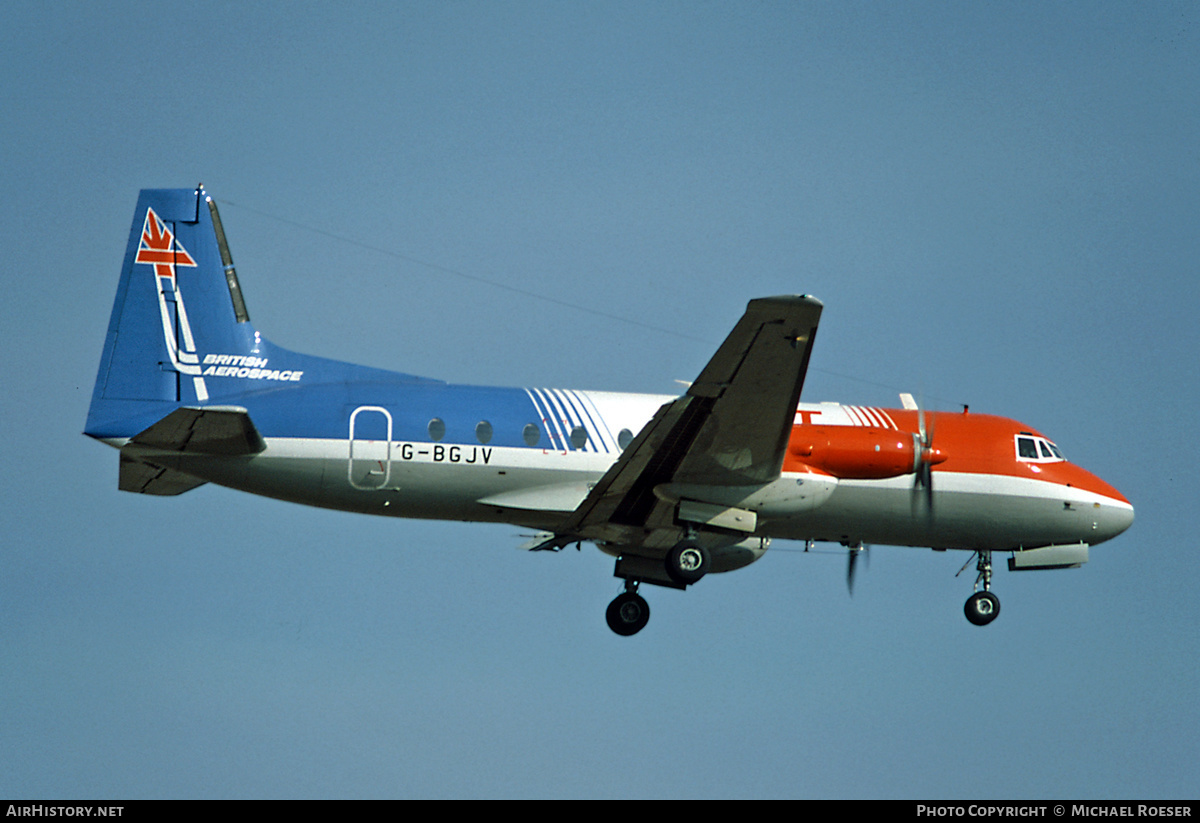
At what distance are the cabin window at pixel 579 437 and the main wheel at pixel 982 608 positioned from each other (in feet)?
29.3

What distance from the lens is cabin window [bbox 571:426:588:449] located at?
25125 millimetres

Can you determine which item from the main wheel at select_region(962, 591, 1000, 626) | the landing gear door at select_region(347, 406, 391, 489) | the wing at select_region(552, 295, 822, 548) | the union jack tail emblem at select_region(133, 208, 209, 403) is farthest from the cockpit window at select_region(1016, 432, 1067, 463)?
the union jack tail emblem at select_region(133, 208, 209, 403)

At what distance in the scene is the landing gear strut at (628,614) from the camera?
2814 cm

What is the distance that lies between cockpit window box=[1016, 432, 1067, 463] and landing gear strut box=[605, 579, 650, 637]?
8.15 m

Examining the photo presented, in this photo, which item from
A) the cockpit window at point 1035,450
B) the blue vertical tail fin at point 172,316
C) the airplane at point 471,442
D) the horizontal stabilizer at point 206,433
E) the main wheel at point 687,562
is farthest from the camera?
the cockpit window at point 1035,450

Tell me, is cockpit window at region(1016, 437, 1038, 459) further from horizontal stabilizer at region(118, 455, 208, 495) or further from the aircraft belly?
horizontal stabilizer at region(118, 455, 208, 495)

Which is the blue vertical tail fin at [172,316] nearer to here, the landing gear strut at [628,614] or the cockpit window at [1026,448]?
the landing gear strut at [628,614]

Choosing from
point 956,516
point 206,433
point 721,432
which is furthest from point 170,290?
point 956,516

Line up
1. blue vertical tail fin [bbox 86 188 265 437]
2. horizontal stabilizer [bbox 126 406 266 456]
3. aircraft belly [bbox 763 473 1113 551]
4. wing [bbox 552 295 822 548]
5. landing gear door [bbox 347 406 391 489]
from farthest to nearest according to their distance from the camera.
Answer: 1. aircraft belly [bbox 763 473 1113 551]
2. blue vertical tail fin [bbox 86 188 265 437]
3. landing gear door [bbox 347 406 391 489]
4. horizontal stabilizer [bbox 126 406 266 456]
5. wing [bbox 552 295 822 548]

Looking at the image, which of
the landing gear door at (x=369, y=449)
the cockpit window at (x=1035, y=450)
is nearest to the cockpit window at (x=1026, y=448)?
the cockpit window at (x=1035, y=450)

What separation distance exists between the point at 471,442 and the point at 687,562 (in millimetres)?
4494

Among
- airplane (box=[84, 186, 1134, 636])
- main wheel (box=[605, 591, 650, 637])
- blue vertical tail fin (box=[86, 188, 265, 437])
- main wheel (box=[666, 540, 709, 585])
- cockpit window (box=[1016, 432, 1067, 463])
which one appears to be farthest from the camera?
main wheel (box=[605, 591, 650, 637])

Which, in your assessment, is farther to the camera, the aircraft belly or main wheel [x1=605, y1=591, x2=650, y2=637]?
main wheel [x1=605, y1=591, x2=650, y2=637]

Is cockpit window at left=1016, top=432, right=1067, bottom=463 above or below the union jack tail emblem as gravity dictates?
below
